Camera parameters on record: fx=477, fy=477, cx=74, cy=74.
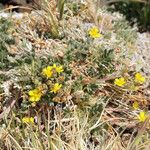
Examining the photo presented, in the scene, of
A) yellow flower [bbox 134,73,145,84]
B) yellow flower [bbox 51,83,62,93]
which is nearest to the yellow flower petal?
yellow flower [bbox 134,73,145,84]

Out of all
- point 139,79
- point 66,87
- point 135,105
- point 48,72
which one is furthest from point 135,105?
point 48,72

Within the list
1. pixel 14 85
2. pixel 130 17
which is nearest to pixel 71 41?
pixel 14 85

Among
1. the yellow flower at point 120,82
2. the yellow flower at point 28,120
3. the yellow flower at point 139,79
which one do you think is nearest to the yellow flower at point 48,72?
the yellow flower at point 28,120

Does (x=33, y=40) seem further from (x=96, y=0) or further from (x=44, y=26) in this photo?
(x=96, y=0)

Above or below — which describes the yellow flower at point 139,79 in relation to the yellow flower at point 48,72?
below

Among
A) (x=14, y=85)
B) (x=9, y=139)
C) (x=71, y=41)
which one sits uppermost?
(x=71, y=41)

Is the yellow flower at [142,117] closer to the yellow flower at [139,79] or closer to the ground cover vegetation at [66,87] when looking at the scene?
the ground cover vegetation at [66,87]

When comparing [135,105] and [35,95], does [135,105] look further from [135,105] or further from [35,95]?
[35,95]

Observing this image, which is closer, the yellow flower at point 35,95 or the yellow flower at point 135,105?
the yellow flower at point 35,95
